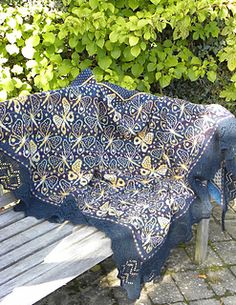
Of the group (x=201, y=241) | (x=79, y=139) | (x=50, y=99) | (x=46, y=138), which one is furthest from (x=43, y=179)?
(x=201, y=241)

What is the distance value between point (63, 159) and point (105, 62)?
1009mm

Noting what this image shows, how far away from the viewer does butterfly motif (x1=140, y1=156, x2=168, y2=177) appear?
2.80 m

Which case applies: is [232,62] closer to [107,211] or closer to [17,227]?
[107,211]

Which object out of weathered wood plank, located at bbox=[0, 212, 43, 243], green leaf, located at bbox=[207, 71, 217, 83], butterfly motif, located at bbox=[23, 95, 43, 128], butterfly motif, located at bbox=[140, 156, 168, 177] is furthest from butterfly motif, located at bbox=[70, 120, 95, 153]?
green leaf, located at bbox=[207, 71, 217, 83]

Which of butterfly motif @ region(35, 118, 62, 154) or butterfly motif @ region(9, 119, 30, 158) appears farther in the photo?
butterfly motif @ region(35, 118, 62, 154)

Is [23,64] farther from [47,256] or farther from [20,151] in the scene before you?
[47,256]

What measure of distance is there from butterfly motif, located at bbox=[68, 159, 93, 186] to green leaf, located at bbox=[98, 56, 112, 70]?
93cm

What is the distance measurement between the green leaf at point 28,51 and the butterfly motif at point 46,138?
2.86 ft

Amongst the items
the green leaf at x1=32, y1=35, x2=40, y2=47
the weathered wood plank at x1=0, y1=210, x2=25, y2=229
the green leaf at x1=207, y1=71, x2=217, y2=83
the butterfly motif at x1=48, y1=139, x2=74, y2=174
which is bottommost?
the weathered wood plank at x1=0, y1=210, x2=25, y2=229

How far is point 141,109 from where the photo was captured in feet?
9.38

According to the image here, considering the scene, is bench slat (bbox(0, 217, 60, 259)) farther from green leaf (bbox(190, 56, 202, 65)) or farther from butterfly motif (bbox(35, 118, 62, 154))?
green leaf (bbox(190, 56, 202, 65))

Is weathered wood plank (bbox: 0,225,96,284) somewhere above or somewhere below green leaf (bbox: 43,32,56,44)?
below

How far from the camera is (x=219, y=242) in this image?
122 inches

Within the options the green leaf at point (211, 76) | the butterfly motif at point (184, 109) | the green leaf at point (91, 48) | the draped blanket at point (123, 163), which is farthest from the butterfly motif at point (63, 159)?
the green leaf at point (211, 76)
